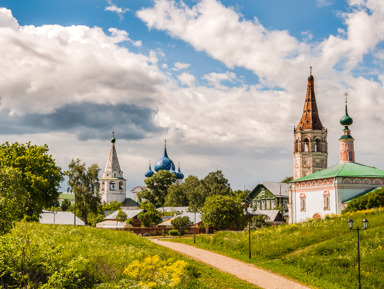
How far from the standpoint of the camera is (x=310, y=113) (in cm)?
7644

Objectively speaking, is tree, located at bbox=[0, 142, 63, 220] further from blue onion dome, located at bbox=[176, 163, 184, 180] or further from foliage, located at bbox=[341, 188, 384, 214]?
blue onion dome, located at bbox=[176, 163, 184, 180]

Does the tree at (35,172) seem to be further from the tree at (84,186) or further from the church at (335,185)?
the church at (335,185)

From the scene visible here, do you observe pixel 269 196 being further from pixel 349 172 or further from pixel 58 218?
pixel 58 218

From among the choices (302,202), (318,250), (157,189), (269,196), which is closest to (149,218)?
(302,202)

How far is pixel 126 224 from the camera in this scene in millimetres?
60625

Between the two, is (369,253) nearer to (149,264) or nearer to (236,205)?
(149,264)

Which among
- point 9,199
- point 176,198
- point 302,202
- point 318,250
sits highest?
point 176,198

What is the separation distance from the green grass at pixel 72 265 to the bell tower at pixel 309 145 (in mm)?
51961

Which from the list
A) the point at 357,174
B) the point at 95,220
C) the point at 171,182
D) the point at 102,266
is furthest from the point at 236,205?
the point at 171,182

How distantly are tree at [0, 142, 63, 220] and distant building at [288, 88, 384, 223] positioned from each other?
2955cm

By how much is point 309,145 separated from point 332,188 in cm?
2871

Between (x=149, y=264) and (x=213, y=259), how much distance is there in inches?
346

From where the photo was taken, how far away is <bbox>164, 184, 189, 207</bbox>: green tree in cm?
8934

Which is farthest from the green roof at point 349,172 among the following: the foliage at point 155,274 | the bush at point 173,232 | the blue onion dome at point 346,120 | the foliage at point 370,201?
the foliage at point 155,274
